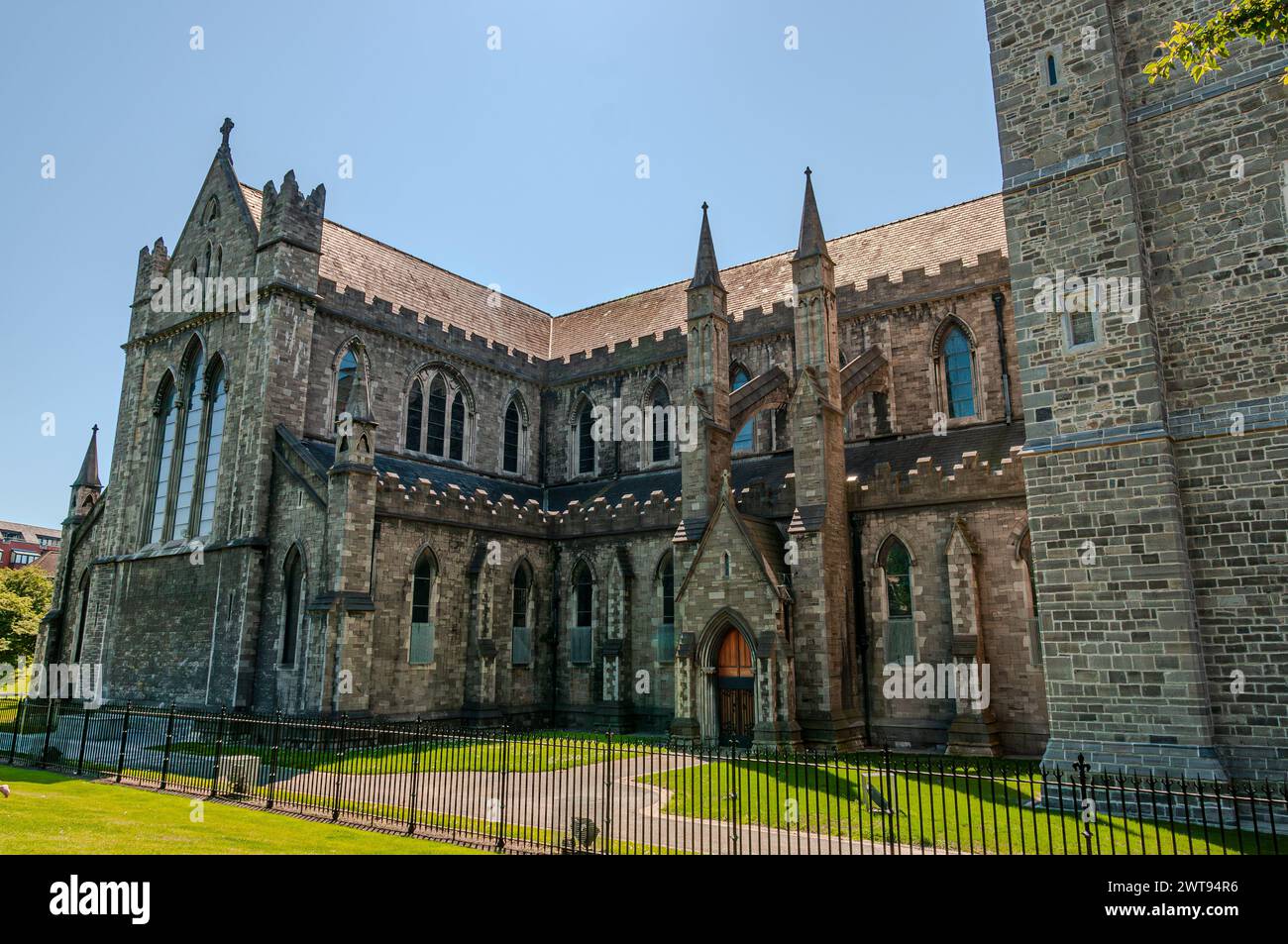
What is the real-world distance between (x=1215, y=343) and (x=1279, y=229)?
2.01 metres

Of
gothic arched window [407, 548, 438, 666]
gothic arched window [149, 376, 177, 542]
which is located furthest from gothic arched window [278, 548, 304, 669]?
gothic arched window [149, 376, 177, 542]

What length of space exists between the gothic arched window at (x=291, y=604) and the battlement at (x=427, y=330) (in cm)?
828

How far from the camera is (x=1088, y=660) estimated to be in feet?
45.6

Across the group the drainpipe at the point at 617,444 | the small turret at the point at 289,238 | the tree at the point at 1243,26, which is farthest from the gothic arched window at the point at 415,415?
the tree at the point at 1243,26

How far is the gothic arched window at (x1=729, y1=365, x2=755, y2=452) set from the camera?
28.9 metres

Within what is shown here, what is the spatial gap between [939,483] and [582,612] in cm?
1200

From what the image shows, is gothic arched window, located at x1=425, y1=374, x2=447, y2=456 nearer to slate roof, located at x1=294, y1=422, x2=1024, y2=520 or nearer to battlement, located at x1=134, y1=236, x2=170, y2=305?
slate roof, located at x1=294, y1=422, x2=1024, y2=520

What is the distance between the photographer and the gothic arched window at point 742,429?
28875 mm

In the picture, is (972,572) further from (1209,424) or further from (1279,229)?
(1279,229)

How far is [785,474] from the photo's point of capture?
24984 millimetres

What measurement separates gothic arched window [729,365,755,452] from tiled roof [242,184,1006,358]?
2363 millimetres

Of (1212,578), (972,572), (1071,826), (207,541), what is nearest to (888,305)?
(972,572)

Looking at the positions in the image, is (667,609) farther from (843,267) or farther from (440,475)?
(843,267)
